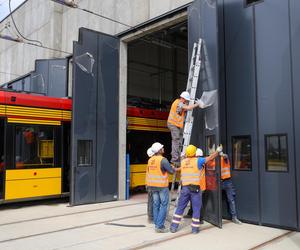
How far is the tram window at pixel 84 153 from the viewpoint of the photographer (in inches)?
467

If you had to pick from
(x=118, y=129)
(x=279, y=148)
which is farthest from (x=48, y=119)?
(x=279, y=148)

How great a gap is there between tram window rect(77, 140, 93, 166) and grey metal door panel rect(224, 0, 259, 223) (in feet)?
15.2

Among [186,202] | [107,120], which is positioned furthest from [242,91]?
[107,120]

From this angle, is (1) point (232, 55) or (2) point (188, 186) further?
(1) point (232, 55)

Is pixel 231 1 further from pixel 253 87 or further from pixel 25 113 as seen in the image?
pixel 25 113

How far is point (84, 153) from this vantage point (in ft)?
39.5

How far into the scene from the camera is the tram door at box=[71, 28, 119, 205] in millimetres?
11773

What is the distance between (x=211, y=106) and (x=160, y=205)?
2471mm

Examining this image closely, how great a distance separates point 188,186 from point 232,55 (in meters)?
3.62

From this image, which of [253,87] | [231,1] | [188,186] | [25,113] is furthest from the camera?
[25,113]

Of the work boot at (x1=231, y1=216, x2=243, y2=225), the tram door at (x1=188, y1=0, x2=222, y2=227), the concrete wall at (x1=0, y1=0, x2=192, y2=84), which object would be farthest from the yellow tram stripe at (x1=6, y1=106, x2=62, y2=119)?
the work boot at (x1=231, y1=216, x2=243, y2=225)

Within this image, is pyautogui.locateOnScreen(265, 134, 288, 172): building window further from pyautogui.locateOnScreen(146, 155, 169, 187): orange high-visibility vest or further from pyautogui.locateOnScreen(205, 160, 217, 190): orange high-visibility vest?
pyautogui.locateOnScreen(146, 155, 169, 187): orange high-visibility vest

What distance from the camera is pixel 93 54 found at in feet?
40.6

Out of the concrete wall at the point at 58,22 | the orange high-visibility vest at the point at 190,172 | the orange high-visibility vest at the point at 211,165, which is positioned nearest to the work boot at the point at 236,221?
the orange high-visibility vest at the point at 211,165
